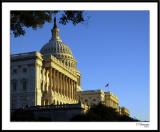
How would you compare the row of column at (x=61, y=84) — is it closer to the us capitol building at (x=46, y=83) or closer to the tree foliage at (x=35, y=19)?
the us capitol building at (x=46, y=83)

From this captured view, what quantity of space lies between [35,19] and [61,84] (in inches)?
1992

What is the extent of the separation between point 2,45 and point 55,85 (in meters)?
50.8

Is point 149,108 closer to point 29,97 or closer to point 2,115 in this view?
point 2,115

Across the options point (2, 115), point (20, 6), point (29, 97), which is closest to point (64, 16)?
point (20, 6)

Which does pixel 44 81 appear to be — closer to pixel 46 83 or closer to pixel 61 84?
pixel 46 83

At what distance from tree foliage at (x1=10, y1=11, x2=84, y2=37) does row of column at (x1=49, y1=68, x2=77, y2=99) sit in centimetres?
4652

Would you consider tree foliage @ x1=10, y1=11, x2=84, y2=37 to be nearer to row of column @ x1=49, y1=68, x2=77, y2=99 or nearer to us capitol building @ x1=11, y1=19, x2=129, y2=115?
us capitol building @ x1=11, y1=19, x2=129, y2=115

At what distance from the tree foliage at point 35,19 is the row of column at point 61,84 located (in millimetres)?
46519

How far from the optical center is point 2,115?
1314 cm

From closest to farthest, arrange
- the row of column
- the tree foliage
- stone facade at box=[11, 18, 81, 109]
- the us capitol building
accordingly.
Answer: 1. the tree foliage
2. the us capitol building
3. stone facade at box=[11, 18, 81, 109]
4. the row of column

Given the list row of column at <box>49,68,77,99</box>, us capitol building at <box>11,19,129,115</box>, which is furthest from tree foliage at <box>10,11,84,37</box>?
row of column at <box>49,68,77,99</box>

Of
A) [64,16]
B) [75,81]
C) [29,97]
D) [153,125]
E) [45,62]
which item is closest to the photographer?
[153,125]

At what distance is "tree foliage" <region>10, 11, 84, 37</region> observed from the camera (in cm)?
1409

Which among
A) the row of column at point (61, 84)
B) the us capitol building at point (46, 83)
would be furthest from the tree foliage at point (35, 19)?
the row of column at point (61, 84)
